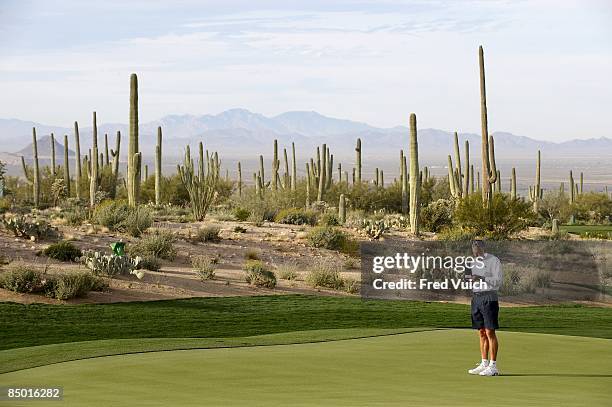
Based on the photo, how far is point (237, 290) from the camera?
32312 millimetres

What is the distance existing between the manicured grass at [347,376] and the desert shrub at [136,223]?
75.8ft

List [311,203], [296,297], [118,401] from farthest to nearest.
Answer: [311,203], [296,297], [118,401]

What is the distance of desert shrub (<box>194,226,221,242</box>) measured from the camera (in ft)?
136

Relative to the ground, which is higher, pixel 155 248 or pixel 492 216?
pixel 492 216

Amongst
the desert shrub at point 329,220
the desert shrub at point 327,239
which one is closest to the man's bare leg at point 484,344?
the desert shrub at point 327,239

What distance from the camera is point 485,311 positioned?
15305 mm

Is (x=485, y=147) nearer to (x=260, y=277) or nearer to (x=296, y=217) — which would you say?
(x=296, y=217)

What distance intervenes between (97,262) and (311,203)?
31278 mm

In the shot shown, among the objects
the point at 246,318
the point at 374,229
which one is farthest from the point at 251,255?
the point at 246,318

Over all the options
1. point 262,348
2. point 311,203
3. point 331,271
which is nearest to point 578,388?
point 262,348

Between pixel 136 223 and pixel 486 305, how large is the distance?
27.5 metres

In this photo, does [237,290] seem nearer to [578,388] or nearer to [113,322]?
[113,322]

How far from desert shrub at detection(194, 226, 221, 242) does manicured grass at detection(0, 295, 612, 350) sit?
36.9 ft

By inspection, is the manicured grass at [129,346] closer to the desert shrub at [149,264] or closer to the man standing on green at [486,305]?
the man standing on green at [486,305]
